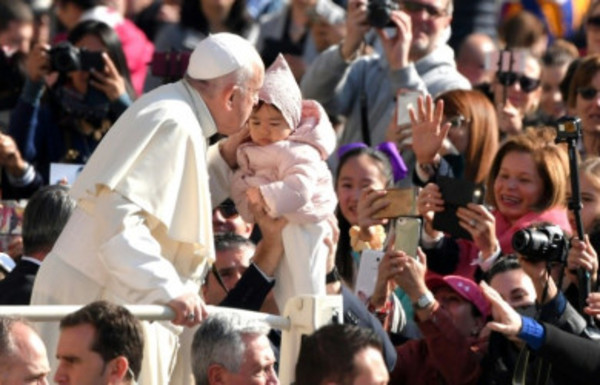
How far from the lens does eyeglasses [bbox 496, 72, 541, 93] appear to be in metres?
11.5

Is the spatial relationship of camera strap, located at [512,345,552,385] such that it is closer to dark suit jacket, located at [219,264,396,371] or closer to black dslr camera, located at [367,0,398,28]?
dark suit jacket, located at [219,264,396,371]

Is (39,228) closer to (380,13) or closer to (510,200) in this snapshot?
(510,200)

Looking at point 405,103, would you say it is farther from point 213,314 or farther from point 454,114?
point 213,314

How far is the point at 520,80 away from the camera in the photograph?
1164cm

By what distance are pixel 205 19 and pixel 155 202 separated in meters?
5.59

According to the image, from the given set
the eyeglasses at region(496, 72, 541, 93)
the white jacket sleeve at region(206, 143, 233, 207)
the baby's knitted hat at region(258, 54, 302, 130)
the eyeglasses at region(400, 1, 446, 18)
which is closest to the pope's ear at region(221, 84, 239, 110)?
the baby's knitted hat at region(258, 54, 302, 130)

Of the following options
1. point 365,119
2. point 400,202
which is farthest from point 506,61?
point 400,202

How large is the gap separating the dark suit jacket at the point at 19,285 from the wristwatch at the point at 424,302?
1.59 m

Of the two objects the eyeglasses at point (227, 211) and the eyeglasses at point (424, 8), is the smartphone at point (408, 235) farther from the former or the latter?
the eyeglasses at point (424, 8)

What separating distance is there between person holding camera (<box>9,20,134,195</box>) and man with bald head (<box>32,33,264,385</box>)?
313 centimetres

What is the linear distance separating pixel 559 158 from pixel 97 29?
10.3 ft

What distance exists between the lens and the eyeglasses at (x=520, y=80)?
1148 centimetres

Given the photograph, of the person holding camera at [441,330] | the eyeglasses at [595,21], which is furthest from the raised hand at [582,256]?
the eyeglasses at [595,21]

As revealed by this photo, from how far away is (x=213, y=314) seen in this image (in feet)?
25.0
